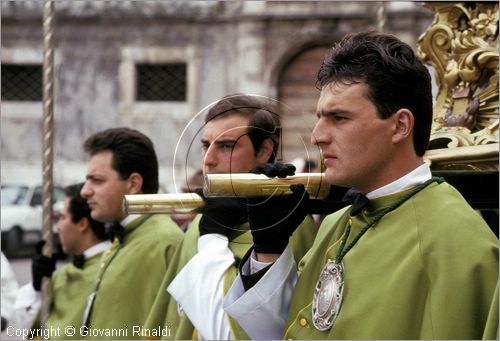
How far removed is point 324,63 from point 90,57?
1423 centimetres

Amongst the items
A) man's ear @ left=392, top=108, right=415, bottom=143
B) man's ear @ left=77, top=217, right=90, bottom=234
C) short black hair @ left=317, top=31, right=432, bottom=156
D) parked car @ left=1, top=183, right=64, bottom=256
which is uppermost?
short black hair @ left=317, top=31, right=432, bottom=156

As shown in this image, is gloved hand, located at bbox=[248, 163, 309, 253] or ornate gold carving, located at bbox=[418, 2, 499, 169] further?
ornate gold carving, located at bbox=[418, 2, 499, 169]

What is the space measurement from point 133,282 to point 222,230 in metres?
0.96

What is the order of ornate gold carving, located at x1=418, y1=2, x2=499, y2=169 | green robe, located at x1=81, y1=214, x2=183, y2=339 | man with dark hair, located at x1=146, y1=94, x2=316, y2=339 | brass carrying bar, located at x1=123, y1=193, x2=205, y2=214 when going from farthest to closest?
1. green robe, located at x1=81, y1=214, x2=183, y2=339
2. ornate gold carving, located at x1=418, y1=2, x2=499, y2=169
3. brass carrying bar, located at x1=123, y1=193, x2=205, y2=214
4. man with dark hair, located at x1=146, y1=94, x2=316, y2=339

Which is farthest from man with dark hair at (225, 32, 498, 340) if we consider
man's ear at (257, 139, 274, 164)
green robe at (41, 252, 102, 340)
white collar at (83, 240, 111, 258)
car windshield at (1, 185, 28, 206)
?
car windshield at (1, 185, 28, 206)

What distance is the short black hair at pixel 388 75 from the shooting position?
208cm

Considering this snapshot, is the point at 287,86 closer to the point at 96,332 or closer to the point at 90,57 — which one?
the point at 90,57

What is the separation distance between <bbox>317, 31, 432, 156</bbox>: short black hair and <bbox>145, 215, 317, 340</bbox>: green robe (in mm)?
653

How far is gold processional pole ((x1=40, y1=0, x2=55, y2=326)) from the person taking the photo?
3893 mm

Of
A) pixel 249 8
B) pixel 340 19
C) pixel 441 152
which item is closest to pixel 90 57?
pixel 249 8

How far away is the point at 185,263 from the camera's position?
3256 mm

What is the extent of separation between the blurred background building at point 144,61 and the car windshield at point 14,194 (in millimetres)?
2030

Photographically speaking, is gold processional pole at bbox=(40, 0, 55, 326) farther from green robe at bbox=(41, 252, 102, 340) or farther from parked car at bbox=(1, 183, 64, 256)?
parked car at bbox=(1, 183, 64, 256)

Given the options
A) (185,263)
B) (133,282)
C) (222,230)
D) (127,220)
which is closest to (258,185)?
(222,230)
